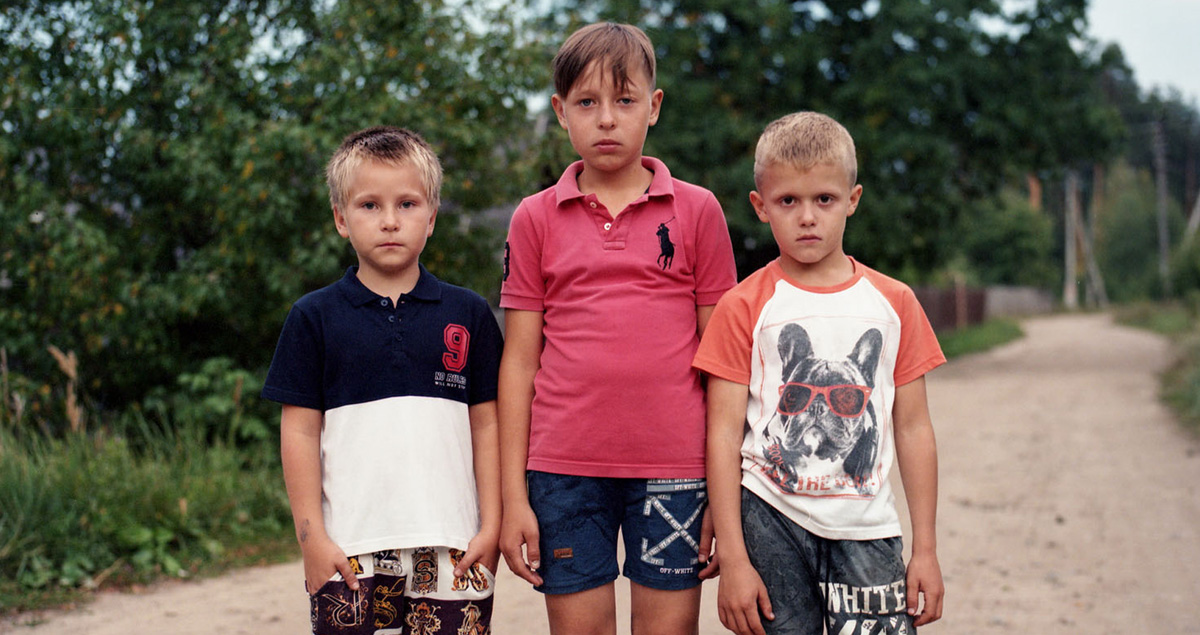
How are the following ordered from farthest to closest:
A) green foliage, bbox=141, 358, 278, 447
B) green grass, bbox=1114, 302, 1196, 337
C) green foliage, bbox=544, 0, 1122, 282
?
green grass, bbox=1114, 302, 1196, 337
green foliage, bbox=544, 0, 1122, 282
green foliage, bbox=141, 358, 278, 447

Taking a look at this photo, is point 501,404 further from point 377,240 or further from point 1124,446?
point 1124,446

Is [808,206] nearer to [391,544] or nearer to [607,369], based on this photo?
[607,369]

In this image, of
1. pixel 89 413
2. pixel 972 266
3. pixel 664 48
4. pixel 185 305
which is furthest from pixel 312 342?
pixel 972 266

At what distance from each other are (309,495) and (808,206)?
123 cm

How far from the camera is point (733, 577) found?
2.08m

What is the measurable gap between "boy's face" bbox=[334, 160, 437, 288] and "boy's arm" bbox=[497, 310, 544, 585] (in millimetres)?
276

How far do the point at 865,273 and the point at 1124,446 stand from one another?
739 cm

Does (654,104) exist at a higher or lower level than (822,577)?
higher

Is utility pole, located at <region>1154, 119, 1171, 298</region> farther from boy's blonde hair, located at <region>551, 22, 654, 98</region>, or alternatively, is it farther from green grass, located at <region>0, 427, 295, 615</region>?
boy's blonde hair, located at <region>551, 22, 654, 98</region>

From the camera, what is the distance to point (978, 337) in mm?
23203

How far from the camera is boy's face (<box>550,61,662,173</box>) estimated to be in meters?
2.20

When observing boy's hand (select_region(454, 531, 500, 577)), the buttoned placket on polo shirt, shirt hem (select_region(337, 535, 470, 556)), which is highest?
the buttoned placket on polo shirt

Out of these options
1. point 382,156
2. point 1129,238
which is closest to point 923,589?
point 382,156

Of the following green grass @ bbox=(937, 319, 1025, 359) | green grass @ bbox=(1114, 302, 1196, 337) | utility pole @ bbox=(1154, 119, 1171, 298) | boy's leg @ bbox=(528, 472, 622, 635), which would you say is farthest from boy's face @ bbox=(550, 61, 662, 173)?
utility pole @ bbox=(1154, 119, 1171, 298)
